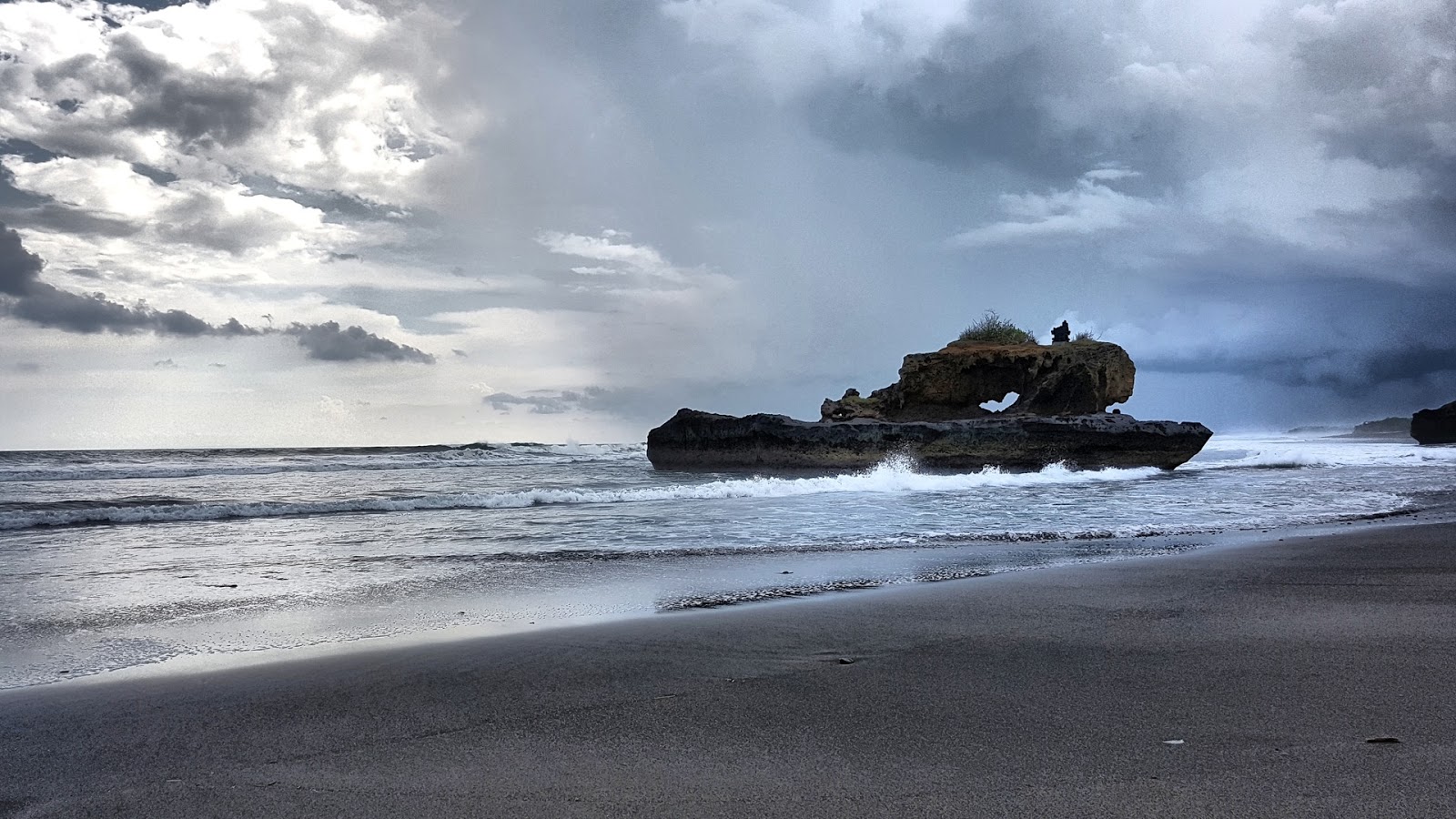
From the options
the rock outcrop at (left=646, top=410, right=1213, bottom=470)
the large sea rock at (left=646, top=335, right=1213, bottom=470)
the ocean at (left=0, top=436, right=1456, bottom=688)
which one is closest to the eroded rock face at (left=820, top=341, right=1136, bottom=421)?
the large sea rock at (left=646, top=335, right=1213, bottom=470)

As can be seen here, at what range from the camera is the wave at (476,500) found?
12.1 meters

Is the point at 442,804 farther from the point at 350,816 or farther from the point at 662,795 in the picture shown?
the point at 662,795

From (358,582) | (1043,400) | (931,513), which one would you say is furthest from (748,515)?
(1043,400)

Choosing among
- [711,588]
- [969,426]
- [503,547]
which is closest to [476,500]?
[503,547]

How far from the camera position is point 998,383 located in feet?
106

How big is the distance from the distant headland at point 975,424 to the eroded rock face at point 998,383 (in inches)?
1.5

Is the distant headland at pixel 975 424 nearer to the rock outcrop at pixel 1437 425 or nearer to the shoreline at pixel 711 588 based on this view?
the shoreline at pixel 711 588

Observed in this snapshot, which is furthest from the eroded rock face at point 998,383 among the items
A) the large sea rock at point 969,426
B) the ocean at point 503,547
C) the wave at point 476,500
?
the ocean at point 503,547

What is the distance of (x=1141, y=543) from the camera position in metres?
8.01

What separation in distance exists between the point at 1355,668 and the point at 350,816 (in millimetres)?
3392

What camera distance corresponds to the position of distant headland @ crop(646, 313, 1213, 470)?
24.7 m

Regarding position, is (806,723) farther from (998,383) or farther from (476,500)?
(998,383)

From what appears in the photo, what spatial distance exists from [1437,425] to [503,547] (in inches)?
2177

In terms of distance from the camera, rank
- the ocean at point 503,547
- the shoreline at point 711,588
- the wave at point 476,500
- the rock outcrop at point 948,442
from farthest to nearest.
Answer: the rock outcrop at point 948,442
the wave at point 476,500
the ocean at point 503,547
the shoreline at point 711,588
